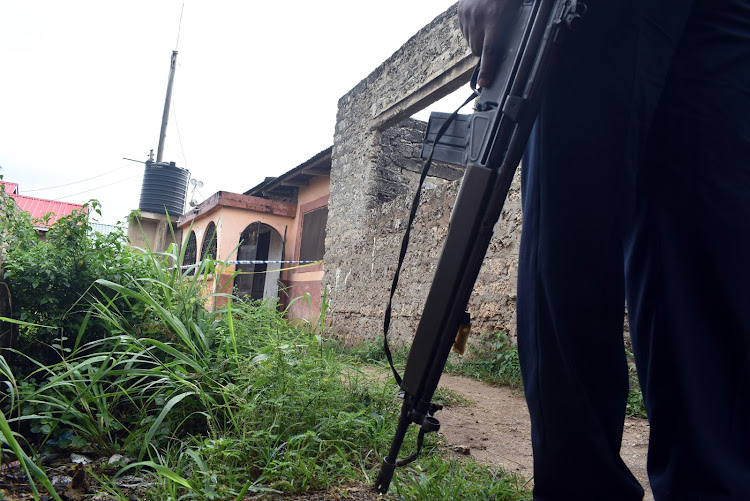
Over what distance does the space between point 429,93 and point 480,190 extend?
15.5 ft

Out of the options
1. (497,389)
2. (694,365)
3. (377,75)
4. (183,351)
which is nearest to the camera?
(694,365)

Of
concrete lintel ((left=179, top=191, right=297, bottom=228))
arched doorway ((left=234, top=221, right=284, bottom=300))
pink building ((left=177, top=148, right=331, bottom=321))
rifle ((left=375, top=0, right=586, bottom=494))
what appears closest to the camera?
rifle ((left=375, top=0, right=586, bottom=494))

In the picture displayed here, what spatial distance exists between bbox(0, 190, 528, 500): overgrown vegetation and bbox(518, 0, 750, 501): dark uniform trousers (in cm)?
49

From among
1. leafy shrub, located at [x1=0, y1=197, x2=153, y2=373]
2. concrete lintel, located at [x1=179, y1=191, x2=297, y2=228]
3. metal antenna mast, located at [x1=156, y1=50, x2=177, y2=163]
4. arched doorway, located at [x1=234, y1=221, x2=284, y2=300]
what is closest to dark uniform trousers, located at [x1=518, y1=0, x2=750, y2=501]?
leafy shrub, located at [x1=0, y1=197, x2=153, y2=373]

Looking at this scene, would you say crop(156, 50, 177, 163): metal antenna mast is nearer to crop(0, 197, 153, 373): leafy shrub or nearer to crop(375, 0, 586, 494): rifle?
crop(0, 197, 153, 373): leafy shrub

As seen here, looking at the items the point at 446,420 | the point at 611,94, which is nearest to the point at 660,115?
the point at 611,94

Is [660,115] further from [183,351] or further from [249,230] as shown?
[249,230]

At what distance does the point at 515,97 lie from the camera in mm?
1012

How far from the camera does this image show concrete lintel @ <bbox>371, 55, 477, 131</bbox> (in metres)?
4.98

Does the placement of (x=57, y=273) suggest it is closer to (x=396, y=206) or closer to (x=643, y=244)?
(x=643, y=244)

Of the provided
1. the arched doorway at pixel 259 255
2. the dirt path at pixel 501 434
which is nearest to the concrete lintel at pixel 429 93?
the dirt path at pixel 501 434

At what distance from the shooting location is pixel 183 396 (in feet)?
5.63

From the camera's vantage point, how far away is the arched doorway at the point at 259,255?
11.0 m

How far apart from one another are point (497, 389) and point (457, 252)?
7.94ft
